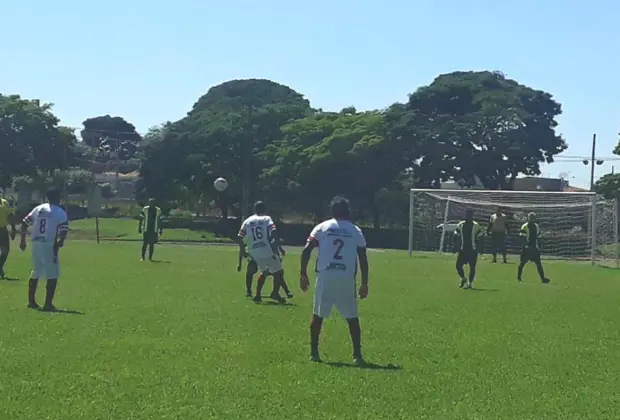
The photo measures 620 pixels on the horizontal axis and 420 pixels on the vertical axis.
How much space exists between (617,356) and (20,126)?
212 ft

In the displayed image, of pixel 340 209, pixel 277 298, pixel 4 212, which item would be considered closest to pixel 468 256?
pixel 277 298

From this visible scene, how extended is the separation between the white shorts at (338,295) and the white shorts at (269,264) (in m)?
6.72

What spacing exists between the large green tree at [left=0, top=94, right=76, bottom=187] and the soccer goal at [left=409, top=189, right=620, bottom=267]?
35659mm

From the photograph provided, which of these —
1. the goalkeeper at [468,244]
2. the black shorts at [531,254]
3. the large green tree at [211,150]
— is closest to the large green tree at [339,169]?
the large green tree at [211,150]

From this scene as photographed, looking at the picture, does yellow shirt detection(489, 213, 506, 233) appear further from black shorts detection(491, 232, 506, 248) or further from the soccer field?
the soccer field

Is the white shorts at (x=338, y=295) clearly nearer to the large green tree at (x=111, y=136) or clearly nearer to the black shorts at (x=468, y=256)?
the black shorts at (x=468, y=256)

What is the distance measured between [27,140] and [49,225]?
58581 mm

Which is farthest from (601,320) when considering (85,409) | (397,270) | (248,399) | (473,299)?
(397,270)

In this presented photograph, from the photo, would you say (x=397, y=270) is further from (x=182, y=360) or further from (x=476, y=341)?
(x=182, y=360)

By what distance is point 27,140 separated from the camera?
71875 millimetres

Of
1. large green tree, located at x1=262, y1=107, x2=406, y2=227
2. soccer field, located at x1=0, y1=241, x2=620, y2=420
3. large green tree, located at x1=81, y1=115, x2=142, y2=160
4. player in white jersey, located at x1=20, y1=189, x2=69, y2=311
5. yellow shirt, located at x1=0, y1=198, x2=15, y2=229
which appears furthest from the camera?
large green tree, located at x1=81, y1=115, x2=142, y2=160

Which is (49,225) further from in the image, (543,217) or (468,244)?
(543,217)

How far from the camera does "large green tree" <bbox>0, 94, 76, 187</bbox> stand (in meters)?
71.4

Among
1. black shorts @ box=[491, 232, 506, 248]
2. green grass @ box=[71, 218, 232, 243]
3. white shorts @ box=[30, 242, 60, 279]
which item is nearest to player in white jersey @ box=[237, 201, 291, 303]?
white shorts @ box=[30, 242, 60, 279]
